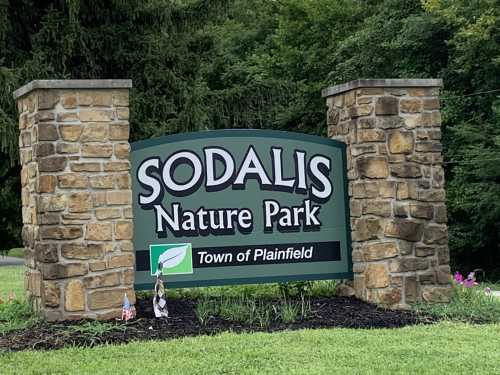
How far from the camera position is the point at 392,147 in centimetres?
841

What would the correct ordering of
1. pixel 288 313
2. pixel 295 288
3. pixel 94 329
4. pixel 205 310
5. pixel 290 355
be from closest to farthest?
pixel 290 355 < pixel 94 329 < pixel 288 313 < pixel 205 310 < pixel 295 288

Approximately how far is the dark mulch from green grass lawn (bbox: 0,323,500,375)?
13.9 inches

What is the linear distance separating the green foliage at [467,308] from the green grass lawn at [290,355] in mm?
840

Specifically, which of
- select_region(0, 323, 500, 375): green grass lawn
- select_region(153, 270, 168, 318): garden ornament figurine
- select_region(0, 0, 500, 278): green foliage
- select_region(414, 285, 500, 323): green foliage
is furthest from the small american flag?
select_region(0, 0, 500, 278): green foliage

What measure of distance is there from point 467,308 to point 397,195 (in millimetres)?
1363

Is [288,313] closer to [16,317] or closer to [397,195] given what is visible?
[397,195]

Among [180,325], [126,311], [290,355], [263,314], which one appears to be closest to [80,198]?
[126,311]

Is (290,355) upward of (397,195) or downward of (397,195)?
downward

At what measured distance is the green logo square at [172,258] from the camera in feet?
26.4

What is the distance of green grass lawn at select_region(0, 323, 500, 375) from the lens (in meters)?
5.75

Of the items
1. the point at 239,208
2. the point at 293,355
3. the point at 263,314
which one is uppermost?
the point at 239,208

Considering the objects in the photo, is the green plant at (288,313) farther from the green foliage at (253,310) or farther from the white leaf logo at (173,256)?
the white leaf logo at (173,256)

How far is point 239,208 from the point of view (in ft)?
27.4

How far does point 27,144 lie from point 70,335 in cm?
216
